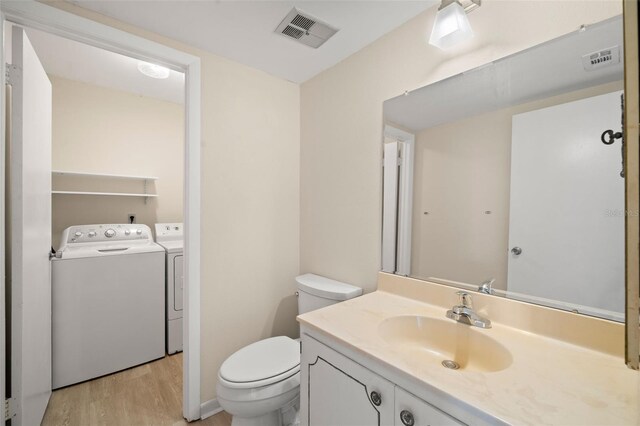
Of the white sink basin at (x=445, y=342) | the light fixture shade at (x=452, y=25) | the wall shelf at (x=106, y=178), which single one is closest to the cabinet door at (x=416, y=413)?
the white sink basin at (x=445, y=342)

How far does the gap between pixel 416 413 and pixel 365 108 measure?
4.74ft

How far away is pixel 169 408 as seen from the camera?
172 cm

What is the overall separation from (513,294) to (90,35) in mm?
2254

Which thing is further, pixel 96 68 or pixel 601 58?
pixel 96 68

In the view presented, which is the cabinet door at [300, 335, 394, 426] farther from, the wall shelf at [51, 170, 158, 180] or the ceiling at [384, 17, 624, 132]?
the wall shelf at [51, 170, 158, 180]

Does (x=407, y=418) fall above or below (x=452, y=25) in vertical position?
below

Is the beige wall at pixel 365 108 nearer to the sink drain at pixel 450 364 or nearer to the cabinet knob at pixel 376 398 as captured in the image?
the sink drain at pixel 450 364

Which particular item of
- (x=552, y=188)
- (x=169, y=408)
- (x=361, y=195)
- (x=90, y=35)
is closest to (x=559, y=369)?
(x=552, y=188)

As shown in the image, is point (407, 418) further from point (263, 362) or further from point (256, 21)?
point (256, 21)

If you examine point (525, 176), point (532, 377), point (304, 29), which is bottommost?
point (532, 377)

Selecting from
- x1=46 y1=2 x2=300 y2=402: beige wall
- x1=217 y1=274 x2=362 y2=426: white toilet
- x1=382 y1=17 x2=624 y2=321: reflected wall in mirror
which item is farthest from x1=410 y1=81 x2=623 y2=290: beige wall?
x1=46 y1=2 x2=300 y2=402: beige wall

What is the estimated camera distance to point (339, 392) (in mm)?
939

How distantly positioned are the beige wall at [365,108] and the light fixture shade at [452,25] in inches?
5.3

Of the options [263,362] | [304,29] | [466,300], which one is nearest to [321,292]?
[263,362]
